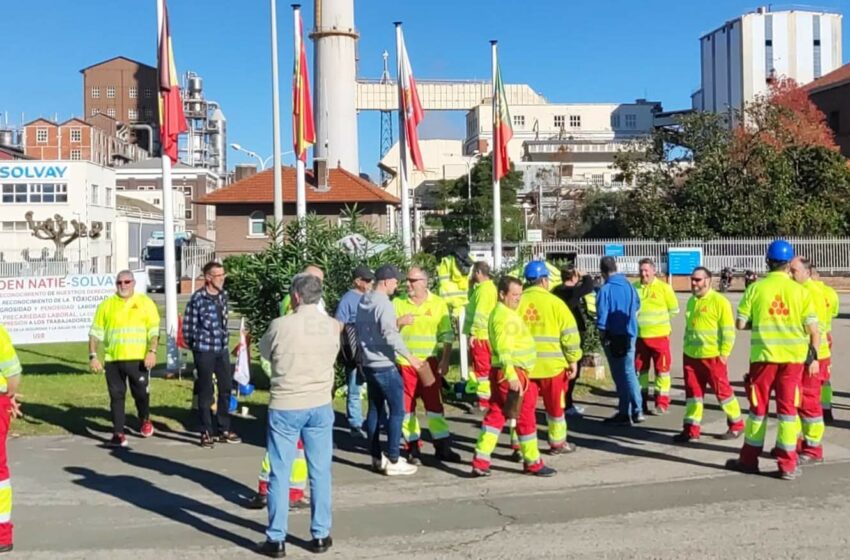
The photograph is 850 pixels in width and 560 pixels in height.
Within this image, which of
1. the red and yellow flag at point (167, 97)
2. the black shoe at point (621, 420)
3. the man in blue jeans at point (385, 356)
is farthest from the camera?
the red and yellow flag at point (167, 97)

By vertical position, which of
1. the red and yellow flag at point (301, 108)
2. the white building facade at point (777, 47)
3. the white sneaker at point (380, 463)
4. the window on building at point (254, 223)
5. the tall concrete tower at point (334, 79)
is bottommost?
the white sneaker at point (380, 463)

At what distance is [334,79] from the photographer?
185ft

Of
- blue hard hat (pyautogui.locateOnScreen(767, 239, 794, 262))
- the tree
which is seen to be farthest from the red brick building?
blue hard hat (pyautogui.locateOnScreen(767, 239, 794, 262))

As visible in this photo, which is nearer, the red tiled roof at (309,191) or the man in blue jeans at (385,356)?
the man in blue jeans at (385,356)

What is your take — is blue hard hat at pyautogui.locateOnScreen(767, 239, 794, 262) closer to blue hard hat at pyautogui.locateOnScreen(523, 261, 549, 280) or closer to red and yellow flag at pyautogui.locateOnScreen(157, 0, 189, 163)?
A: blue hard hat at pyautogui.locateOnScreen(523, 261, 549, 280)

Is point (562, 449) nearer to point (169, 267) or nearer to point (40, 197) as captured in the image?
point (169, 267)

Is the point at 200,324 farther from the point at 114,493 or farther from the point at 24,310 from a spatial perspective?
the point at 24,310

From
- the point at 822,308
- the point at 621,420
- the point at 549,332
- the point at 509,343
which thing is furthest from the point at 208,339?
the point at 822,308

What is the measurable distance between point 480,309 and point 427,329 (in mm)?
1026

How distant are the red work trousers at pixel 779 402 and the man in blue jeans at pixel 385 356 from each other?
2899 mm

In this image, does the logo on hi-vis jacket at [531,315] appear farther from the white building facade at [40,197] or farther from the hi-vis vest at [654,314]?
the white building facade at [40,197]

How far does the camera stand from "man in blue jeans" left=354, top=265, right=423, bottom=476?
8.41 meters

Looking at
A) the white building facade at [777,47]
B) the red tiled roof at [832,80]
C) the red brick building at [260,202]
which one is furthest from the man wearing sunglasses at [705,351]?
the white building facade at [777,47]

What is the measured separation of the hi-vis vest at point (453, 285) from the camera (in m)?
12.8
